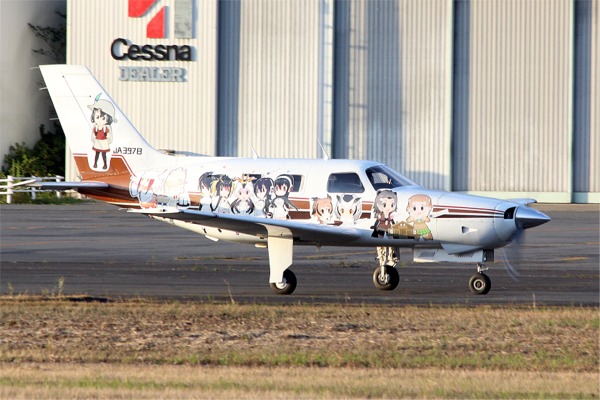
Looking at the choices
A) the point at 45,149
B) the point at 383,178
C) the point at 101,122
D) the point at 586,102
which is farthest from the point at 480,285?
the point at 45,149

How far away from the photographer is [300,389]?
827 cm

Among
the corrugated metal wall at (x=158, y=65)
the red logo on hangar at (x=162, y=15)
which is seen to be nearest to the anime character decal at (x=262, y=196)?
the corrugated metal wall at (x=158, y=65)

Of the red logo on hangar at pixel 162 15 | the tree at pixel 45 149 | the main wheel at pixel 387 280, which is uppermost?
the red logo on hangar at pixel 162 15

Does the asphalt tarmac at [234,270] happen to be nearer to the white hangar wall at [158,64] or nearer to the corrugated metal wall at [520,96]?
the corrugated metal wall at [520,96]

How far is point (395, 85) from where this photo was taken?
41.2 meters

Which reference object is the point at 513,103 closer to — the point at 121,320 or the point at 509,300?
the point at 509,300

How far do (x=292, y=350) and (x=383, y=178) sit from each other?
5.83m

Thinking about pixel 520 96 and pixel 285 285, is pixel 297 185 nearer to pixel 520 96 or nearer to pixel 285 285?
pixel 285 285

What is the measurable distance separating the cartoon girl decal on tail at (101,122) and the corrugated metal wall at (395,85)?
78.5 feet

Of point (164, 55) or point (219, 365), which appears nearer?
point (219, 365)

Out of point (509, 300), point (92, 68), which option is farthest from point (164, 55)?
point (509, 300)

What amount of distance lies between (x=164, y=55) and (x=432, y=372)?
33320 mm

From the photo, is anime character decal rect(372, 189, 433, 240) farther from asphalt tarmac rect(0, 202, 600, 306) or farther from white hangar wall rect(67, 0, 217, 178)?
white hangar wall rect(67, 0, 217, 178)

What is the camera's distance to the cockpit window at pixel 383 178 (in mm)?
15766
